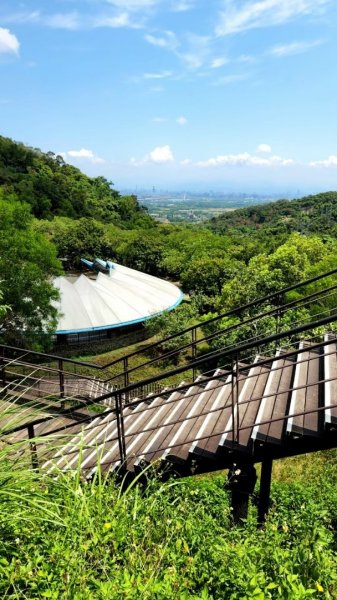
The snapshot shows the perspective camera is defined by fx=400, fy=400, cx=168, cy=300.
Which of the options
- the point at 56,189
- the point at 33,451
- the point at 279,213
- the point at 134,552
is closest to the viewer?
the point at 134,552

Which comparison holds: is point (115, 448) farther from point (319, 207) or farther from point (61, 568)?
point (319, 207)

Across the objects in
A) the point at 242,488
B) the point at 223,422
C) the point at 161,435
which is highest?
the point at 223,422

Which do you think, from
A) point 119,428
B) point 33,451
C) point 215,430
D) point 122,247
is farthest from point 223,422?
point 122,247

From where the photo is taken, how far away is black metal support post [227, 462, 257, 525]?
3494 mm

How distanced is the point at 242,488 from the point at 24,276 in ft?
37.9

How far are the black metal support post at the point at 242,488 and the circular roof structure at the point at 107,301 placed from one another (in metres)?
16.4

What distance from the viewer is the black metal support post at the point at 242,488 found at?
349 cm

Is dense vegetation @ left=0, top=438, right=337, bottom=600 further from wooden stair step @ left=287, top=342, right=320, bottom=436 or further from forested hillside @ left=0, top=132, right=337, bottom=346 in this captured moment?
forested hillside @ left=0, top=132, right=337, bottom=346

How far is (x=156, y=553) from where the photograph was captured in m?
2.19

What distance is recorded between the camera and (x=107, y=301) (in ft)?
73.8

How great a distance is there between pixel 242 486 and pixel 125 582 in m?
1.93

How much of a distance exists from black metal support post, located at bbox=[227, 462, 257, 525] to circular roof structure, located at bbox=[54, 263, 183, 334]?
1640cm

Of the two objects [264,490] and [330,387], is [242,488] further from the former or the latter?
[330,387]

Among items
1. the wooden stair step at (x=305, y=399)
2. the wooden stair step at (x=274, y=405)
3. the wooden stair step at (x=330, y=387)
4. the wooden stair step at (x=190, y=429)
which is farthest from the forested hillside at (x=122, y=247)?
the wooden stair step at (x=330, y=387)
